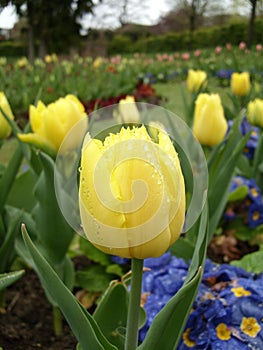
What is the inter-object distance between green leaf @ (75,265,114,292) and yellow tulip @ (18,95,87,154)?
419mm

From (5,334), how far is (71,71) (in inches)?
263

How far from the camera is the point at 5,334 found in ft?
4.64

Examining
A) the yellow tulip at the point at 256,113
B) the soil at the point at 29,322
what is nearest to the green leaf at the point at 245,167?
the yellow tulip at the point at 256,113

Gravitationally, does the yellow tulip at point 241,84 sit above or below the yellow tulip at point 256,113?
below

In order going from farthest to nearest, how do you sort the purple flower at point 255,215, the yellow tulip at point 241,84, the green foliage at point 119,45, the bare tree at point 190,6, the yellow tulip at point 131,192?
the bare tree at point 190,6 → the green foliage at point 119,45 → the yellow tulip at point 241,84 → the purple flower at point 255,215 → the yellow tulip at point 131,192

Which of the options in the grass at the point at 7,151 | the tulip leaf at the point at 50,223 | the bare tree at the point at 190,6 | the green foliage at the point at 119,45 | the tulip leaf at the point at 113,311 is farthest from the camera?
the bare tree at the point at 190,6

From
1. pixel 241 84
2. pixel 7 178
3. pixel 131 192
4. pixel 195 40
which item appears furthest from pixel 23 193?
pixel 195 40

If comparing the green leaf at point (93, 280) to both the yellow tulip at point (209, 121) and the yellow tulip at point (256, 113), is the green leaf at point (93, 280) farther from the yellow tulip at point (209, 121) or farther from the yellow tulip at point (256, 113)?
the yellow tulip at point (256, 113)

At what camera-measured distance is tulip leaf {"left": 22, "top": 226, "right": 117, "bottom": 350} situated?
702 millimetres

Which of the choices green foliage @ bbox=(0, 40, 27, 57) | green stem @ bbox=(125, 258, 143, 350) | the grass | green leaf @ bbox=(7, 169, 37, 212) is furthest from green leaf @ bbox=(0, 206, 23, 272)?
green foliage @ bbox=(0, 40, 27, 57)

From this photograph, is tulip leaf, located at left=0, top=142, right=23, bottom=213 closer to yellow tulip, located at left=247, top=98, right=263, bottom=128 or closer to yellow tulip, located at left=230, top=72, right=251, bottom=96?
yellow tulip, located at left=247, top=98, right=263, bottom=128

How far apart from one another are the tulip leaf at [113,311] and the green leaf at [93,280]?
1.89 feet

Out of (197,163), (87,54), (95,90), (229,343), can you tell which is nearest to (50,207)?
(229,343)

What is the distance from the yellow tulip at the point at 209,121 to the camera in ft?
5.35
